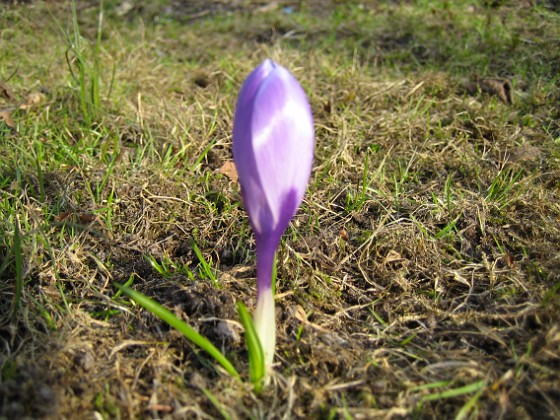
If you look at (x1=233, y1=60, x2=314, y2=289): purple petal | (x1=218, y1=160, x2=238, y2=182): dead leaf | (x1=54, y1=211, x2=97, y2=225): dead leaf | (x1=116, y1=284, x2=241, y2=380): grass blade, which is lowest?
(x1=218, y1=160, x2=238, y2=182): dead leaf

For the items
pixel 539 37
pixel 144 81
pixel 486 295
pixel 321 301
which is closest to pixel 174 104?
pixel 144 81

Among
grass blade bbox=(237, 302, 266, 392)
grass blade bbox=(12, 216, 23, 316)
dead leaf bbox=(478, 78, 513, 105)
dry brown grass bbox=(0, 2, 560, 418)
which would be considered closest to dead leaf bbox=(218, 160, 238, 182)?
dry brown grass bbox=(0, 2, 560, 418)

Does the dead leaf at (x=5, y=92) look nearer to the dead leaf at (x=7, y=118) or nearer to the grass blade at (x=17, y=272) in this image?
the dead leaf at (x=7, y=118)

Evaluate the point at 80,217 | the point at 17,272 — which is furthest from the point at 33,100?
the point at 17,272

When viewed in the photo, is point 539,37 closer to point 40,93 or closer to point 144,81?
point 144,81

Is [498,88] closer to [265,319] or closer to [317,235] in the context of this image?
[317,235]

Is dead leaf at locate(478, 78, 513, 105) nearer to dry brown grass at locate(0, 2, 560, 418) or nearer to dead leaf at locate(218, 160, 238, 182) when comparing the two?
dry brown grass at locate(0, 2, 560, 418)
